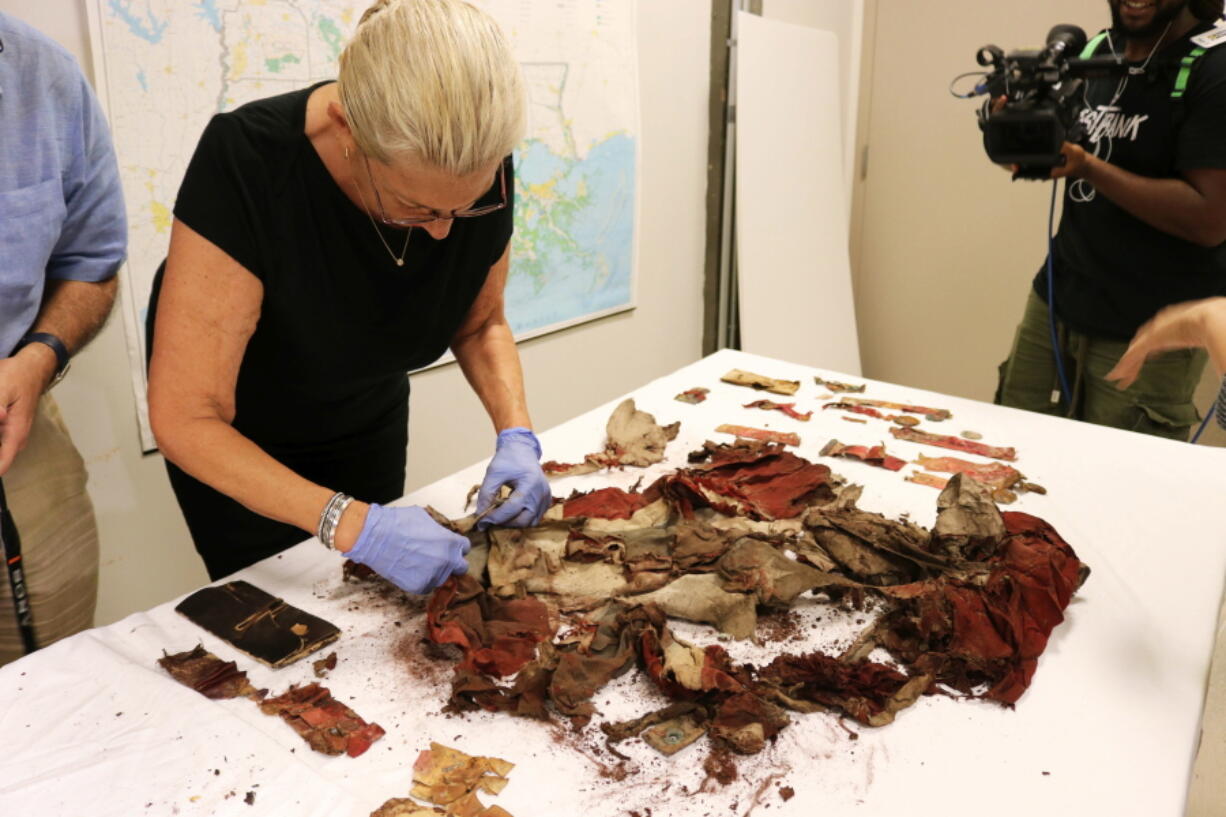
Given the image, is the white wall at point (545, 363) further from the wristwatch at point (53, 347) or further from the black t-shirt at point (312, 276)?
the black t-shirt at point (312, 276)

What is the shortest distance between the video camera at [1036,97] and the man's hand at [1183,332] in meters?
0.75

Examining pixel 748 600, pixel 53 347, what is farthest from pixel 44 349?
pixel 748 600

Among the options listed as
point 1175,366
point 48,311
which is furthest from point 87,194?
point 1175,366

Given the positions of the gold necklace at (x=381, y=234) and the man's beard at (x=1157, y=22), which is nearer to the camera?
the gold necklace at (x=381, y=234)

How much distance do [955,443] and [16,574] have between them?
198 centimetres

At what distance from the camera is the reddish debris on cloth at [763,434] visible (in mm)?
2078

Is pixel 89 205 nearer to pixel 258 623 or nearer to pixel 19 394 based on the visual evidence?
pixel 19 394

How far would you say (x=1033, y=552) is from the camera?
1.46 m

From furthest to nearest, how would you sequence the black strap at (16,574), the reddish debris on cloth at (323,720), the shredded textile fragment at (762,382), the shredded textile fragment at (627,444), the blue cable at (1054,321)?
1. the blue cable at (1054,321)
2. the shredded textile fragment at (762,382)
3. the shredded textile fragment at (627,444)
4. the black strap at (16,574)
5. the reddish debris on cloth at (323,720)

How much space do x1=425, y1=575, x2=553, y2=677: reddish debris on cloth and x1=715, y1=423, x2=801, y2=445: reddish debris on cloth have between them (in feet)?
2.83

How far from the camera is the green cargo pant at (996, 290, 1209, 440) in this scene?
244 cm

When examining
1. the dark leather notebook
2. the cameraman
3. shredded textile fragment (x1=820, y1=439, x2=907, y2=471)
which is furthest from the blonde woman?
the cameraman

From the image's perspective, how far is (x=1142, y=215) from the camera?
227 cm

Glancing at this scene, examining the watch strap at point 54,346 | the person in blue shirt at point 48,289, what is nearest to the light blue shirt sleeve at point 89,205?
the person in blue shirt at point 48,289
